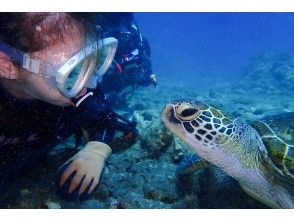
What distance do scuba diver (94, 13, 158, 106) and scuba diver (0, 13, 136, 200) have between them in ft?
8.65

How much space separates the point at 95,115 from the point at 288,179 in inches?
48.9

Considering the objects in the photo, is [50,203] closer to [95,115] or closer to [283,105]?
[95,115]

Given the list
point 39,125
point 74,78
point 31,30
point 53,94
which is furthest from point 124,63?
point 31,30

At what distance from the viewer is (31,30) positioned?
1336mm

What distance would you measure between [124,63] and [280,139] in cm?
327

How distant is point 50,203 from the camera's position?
1625 millimetres

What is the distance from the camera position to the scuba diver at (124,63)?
468 cm

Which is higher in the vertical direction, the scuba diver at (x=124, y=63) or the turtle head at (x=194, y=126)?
the turtle head at (x=194, y=126)

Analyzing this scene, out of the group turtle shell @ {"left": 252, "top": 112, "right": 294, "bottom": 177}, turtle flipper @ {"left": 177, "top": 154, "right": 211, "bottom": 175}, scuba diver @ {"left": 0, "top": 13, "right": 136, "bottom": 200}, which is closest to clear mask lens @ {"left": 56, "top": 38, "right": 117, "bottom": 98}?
scuba diver @ {"left": 0, "top": 13, "right": 136, "bottom": 200}

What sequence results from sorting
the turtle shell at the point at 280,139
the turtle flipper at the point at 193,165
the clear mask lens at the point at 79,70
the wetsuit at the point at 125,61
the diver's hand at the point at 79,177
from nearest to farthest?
the clear mask lens at the point at 79,70 → the diver's hand at the point at 79,177 → the turtle shell at the point at 280,139 → the turtle flipper at the point at 193,165 → the wetsuit at the point at 125,61

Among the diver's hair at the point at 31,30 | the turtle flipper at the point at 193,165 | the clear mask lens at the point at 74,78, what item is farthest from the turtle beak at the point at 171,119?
the diver's hair at the point at 31,30

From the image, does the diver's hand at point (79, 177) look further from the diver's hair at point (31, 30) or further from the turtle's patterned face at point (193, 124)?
the diver's hair at point (31, 30)

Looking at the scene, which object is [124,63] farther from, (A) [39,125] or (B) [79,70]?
(B) [79,70]
